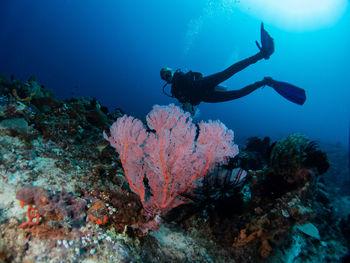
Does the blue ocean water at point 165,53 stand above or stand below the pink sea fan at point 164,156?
above

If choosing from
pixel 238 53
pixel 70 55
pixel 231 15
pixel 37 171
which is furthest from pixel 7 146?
pixel 70 55

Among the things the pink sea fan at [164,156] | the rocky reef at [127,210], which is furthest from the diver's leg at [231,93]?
the pink sea fan at [164,156]

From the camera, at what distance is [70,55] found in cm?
11850

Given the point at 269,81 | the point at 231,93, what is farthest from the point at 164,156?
the point at 269,81

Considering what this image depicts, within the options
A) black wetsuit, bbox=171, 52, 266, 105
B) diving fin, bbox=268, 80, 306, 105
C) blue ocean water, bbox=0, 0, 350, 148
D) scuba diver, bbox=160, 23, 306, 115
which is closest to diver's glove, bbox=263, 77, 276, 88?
scuba diver, bbox=160, 23, 306, 115

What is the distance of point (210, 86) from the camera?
838 centimetres

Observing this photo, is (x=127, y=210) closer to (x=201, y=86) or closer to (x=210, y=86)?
(x=201, y=86)

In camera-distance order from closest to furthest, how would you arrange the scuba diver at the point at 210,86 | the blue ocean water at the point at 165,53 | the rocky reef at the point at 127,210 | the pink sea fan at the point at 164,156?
the rocky reef at the point at 127,210
the pink sea fan at the point at 164,156
the scuba diver at the point at 210,86
the blue ocean water at the point at 165,53

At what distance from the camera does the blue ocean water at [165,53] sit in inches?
3504

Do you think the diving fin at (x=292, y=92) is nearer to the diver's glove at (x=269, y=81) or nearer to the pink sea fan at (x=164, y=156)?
the diver's glove at (x=269, y=81)

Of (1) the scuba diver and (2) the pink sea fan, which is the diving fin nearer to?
(1) the scuba diver

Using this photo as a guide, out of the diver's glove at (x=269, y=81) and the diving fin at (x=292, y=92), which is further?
the diver's glove at (x=269, y=81)

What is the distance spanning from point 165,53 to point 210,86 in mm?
130288

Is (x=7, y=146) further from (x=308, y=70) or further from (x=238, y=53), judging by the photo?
(x=308, y=70)
